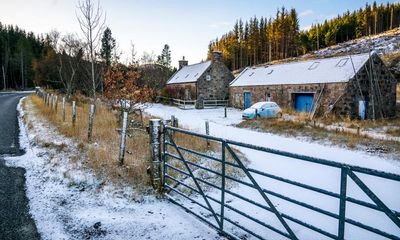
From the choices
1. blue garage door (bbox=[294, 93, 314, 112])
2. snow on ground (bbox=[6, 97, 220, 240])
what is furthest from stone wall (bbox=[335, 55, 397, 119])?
snow on ground (bbox=[6, 97, 220, 240])

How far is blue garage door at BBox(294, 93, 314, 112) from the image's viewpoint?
23.8 m

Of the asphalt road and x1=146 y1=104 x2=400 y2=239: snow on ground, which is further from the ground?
the asphalt road

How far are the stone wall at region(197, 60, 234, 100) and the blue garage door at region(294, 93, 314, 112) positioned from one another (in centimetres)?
1363

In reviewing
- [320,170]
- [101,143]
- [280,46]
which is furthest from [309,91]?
[280,46]

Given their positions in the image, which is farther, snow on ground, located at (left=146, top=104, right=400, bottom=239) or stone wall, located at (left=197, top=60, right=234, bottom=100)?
stone wall, located at (left=197, top=60, right=234, bottom=100)

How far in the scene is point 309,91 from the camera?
77.6 ft

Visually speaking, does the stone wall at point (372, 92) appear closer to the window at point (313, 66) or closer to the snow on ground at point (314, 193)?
the window at point (313, 66)

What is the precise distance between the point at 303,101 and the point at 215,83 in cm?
1473

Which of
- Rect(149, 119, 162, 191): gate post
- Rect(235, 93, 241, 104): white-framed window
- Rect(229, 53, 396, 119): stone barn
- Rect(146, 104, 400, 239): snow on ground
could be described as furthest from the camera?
Rect(235, 93, 241, 104): white-framed window

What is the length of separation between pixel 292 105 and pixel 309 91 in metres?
2.23

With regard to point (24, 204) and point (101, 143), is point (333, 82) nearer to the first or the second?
point (101, 143)

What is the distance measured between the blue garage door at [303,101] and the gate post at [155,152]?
20.4 m

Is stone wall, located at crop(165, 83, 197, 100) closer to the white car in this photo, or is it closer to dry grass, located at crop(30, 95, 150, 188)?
the white car

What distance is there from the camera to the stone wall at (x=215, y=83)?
36.2m
